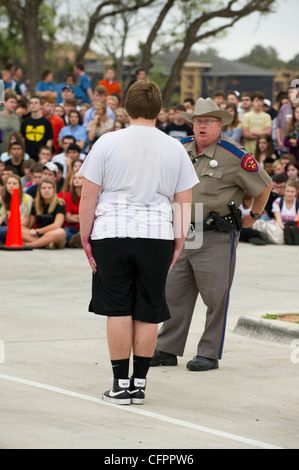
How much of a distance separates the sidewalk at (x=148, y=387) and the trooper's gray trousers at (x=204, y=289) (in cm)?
21

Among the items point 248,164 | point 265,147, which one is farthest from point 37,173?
point 248,164

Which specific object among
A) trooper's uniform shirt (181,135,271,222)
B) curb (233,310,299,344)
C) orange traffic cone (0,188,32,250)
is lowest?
orange traffic cone (0,188,32,250)

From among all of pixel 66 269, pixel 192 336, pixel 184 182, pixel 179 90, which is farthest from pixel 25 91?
pixel 179 90

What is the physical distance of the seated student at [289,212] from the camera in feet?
52.1

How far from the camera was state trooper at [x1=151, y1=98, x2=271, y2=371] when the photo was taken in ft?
23.4

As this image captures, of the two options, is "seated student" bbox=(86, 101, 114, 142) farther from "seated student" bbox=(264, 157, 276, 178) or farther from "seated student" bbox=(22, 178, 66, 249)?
"seated student" bbox=(22, 178, 66, 249)

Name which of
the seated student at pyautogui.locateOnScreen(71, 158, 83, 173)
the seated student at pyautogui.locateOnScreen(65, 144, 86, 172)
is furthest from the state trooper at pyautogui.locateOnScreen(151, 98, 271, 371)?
the seated student at pyautogui.locateOnScreen(65, 144, 86, 172)

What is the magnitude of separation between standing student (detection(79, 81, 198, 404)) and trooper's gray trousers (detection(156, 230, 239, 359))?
46.4 inches

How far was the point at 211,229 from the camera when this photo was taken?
23.6 feet

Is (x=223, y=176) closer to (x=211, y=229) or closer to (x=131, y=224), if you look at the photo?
(x=211, y=229)

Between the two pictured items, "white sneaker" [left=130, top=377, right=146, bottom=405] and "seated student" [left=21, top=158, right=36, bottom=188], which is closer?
"white sneaker" [left=130, top=377, right=146, bottom=405]

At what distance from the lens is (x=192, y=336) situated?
28.1 feet

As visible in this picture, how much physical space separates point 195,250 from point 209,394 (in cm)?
125
